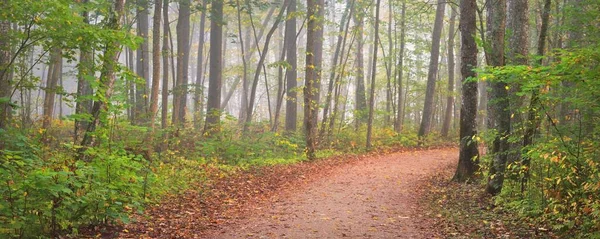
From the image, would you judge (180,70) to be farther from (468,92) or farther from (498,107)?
(498,107)

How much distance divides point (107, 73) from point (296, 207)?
4788 mm

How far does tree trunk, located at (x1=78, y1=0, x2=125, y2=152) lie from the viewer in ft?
24.2

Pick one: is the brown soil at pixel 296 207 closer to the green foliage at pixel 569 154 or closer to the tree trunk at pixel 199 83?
the green foliage at pixel 569 154

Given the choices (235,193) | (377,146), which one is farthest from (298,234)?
(377,146)

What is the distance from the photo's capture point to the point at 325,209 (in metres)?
8.35

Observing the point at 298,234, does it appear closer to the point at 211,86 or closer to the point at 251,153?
the point at 251,153

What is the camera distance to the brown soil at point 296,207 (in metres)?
6.62

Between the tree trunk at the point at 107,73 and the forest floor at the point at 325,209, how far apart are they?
6.71ft

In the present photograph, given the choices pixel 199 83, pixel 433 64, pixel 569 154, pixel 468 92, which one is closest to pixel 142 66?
pixel 199 83

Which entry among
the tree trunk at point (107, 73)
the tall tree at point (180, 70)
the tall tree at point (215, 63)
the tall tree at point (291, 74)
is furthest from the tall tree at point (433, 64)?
the tree trunk at point (107, 73)

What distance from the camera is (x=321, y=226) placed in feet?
23.2

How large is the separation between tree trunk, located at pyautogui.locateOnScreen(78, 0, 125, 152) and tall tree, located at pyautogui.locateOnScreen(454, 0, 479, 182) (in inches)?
292

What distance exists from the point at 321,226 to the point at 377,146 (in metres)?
13.5

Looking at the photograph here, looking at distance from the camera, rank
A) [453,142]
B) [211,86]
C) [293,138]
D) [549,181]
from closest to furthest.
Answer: [549,181] → [293,138] → [211,86] → [453,142]
